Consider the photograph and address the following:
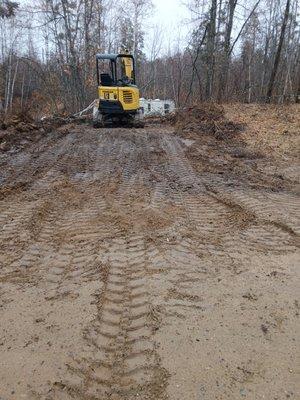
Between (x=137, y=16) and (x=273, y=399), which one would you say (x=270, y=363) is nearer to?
(x=273, y=399)

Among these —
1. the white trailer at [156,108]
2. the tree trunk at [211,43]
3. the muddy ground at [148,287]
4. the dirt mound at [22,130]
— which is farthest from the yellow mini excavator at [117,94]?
the muddy ground at [148,287]

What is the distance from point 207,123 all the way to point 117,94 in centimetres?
351

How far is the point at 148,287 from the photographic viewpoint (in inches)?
137

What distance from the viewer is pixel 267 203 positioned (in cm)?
574

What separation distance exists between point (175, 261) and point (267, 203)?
97.8 inches

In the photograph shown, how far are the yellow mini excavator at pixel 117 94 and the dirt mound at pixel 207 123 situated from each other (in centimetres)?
194

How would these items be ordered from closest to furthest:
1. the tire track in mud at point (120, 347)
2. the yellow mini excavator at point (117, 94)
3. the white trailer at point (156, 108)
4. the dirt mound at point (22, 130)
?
the tire track in mud at point (120, 347) < the dirt mound at point (22, 130) < the yellow mini excavator at point (117, 94) < the white trailer at point (156, 108)

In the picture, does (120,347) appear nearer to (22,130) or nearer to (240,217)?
(240,217)

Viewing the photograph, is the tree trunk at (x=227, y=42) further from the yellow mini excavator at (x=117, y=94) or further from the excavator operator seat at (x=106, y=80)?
the excavator operator seat at (x=106, y=80)

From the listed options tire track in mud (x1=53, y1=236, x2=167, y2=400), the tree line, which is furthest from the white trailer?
tire track in mud (x1=53, y1=236, x2=167, y2=400)

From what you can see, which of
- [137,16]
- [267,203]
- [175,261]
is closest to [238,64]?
[137,16]

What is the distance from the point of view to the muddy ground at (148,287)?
2533 mm

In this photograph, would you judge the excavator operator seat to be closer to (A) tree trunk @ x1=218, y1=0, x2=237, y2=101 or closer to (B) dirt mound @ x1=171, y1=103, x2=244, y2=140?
(B) dirt mound @ x1=171, y1=103, x2=244, y2=140

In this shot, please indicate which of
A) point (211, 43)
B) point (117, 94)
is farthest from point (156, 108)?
point (117, 94)
